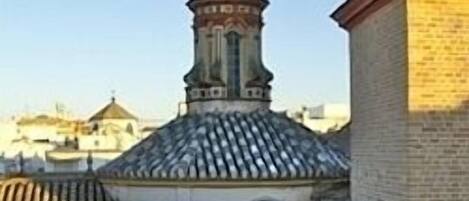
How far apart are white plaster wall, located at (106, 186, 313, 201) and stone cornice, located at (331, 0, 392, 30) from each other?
209 inches

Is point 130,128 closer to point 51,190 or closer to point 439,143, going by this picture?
point 51,190

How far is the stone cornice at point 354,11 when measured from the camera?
913 centimetres

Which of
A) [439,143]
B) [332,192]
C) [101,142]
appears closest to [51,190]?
[332,192]

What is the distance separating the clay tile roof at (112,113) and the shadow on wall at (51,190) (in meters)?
28.7

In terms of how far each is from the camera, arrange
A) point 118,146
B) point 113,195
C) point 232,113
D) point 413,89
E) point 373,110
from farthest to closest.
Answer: point 118,146 → point 232,113 → point 113,195 → point 373,110 → point 413,89

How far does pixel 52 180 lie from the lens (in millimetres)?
16516

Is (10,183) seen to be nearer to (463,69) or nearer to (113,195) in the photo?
(113,195)

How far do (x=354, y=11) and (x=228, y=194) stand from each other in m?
6.00

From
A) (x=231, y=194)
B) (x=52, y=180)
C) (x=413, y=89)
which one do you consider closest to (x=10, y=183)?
(x=52, y=180)

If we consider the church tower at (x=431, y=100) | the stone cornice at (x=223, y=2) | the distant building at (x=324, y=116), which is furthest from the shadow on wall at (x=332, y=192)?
the distant building at (x=324, y=116)

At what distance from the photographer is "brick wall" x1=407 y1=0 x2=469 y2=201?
8133 mm

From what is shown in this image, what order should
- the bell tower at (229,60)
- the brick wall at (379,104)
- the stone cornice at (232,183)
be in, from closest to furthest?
1. the brick wall at (379,104)
2. the stone cornice at (232,183)
3. the bell tower at (229,60)

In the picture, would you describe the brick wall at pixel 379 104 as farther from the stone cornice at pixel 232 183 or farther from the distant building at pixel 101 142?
the distant building at pixel 101 142

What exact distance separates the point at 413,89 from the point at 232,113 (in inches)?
355
